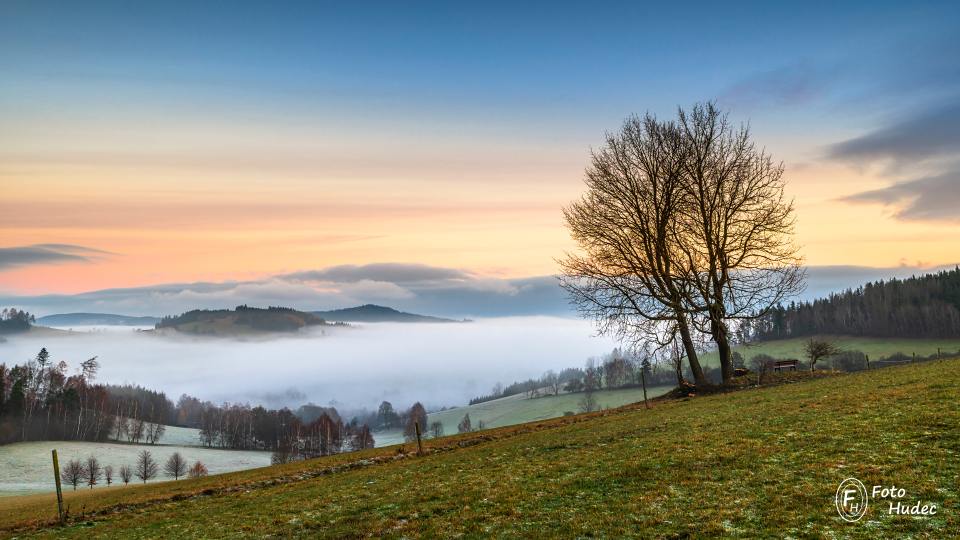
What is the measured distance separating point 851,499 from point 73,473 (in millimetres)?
167710

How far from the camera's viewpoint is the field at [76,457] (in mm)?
123375

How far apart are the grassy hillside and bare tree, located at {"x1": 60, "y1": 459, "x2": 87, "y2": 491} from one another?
5067 inches

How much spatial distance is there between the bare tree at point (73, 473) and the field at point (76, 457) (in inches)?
139

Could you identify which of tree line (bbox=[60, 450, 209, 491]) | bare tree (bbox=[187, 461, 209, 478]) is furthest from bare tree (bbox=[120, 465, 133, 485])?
bare tree (bbox=[187, 461, 209, 478])

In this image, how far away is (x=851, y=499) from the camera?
1391 centimetres

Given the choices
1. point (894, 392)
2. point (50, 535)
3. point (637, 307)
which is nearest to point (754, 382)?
point (637, 307)

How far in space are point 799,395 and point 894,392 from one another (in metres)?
6.21

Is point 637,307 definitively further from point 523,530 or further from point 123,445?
point 123,445

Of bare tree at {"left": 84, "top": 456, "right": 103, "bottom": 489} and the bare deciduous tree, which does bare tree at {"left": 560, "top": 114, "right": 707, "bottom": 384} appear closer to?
the bare deciduous tree

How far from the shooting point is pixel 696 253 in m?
49.8

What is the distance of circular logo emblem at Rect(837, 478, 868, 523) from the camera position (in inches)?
514

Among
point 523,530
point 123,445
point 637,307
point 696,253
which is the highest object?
point 696,253

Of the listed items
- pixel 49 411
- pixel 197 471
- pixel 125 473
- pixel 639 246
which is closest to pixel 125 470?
pixel 125 473

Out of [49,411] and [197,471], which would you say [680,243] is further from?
[49,411]
